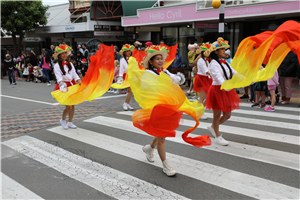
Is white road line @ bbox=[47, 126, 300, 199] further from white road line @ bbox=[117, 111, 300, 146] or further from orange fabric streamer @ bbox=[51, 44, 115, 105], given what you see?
white road line @ bbox=[117, 111, 300, 146]

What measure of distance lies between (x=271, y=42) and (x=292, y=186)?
91.8 inches

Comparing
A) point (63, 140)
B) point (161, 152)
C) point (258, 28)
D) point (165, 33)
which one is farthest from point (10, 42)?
point (161, 152)

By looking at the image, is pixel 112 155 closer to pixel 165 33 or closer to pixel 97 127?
pixel 97 127

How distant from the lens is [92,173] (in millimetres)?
4336

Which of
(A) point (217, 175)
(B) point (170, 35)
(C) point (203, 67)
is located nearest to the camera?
(A) point (217, 175)

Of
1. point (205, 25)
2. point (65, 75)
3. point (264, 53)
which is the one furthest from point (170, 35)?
point (264, 53)

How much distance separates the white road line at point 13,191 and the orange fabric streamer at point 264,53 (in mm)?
3703

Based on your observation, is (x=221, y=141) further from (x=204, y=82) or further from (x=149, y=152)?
(x=204, y=82)

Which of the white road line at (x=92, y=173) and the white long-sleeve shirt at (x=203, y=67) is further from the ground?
the white long-sleeve shirt at (x=203, y=67)

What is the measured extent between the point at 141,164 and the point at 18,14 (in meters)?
24.3

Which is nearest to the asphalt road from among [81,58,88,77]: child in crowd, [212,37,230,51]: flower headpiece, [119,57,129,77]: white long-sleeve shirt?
[212,37,230,51]: flower headpiece

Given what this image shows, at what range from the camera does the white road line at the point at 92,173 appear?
3680 millimetres

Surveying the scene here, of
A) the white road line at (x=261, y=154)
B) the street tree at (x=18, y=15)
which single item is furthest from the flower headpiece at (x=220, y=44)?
the street tree at (x=18, y=15)

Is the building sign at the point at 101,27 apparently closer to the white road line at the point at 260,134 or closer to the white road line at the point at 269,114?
the white road line at the point at 269,114
